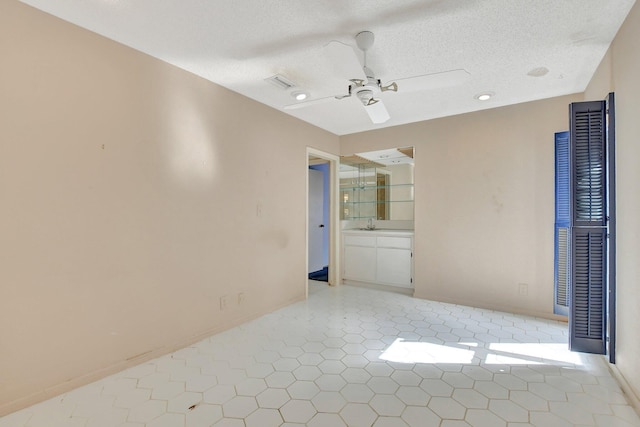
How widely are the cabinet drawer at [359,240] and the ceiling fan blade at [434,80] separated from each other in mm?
2706

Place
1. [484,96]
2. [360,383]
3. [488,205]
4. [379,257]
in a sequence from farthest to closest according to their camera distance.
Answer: [379,257], [488,205], [484,96], [360,383]

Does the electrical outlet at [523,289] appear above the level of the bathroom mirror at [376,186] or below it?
below

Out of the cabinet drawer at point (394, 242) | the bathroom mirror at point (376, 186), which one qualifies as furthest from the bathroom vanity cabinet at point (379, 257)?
the bathroom mirror at point (376, 186)

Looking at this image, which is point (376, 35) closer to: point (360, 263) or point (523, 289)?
point (523, 289)

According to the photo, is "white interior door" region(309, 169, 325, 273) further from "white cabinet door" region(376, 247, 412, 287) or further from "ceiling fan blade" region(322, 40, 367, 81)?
"ceiling fan blade" region(322, 40, 367, 81)

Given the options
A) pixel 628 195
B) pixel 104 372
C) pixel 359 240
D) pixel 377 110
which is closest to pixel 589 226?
pixel 628 195

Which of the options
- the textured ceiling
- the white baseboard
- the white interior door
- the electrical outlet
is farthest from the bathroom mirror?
the white baseboard

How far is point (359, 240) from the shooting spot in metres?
4.79

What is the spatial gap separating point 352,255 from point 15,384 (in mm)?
3815

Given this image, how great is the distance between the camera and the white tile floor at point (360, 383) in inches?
69.0

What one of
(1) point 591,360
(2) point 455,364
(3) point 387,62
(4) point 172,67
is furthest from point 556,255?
(4) point 172,67

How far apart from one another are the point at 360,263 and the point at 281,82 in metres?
2.91

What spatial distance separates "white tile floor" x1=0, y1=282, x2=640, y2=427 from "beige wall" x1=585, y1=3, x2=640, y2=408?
0.30m

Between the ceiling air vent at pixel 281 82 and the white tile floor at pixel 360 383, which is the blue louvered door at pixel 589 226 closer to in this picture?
the white tile floor at pixel 360 383
